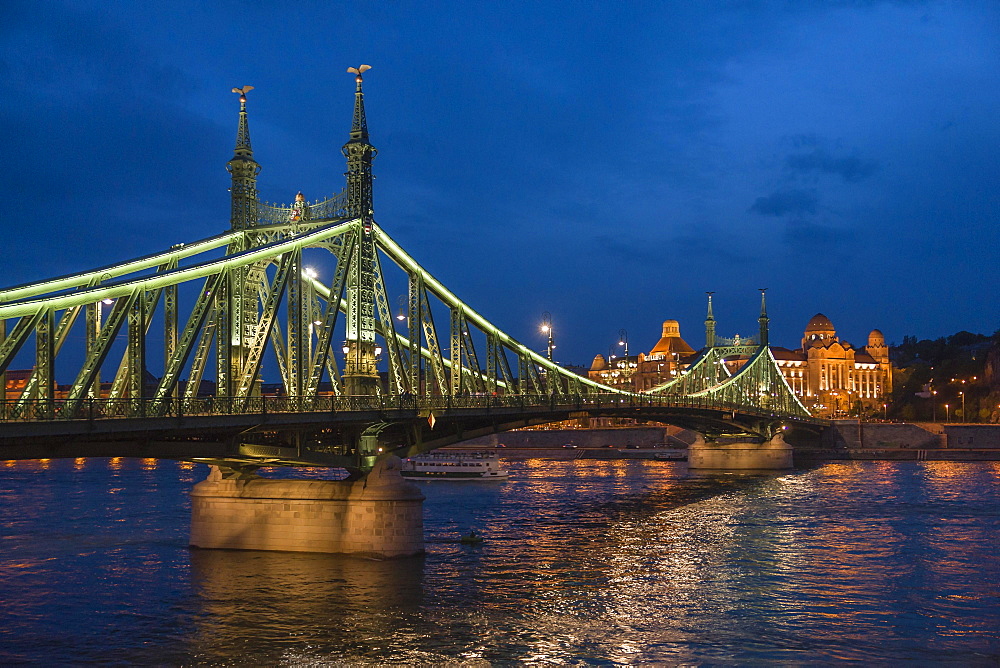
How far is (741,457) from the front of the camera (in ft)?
347

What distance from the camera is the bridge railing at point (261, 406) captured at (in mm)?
26578

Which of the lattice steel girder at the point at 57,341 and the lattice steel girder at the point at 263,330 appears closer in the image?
the lattice steel girder at the point at 57,341

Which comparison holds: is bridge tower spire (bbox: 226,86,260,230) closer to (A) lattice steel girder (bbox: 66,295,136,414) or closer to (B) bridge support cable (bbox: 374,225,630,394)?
(B) bridge support cable (bbox: 374,225,630,394)

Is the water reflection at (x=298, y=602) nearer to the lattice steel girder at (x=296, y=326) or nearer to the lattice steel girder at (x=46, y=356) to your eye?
the lattice steel girder at (x=296, y=326)

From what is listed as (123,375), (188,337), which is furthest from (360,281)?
(123,375)

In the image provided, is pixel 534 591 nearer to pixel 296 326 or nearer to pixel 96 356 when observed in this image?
pixel 296 326

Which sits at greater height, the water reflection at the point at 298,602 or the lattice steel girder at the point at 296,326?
the lattice steel girder at the point at 296,326

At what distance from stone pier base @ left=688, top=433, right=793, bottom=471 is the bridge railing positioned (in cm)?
4453

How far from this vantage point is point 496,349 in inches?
2216

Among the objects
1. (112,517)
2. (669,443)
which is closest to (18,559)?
(112,517)

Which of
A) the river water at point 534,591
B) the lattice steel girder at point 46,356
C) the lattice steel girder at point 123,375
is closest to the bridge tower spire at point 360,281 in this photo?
the river water at point 534,591

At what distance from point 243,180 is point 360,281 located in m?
6.39

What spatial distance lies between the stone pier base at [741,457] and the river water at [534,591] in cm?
4231

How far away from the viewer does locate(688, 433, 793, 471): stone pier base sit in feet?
346
